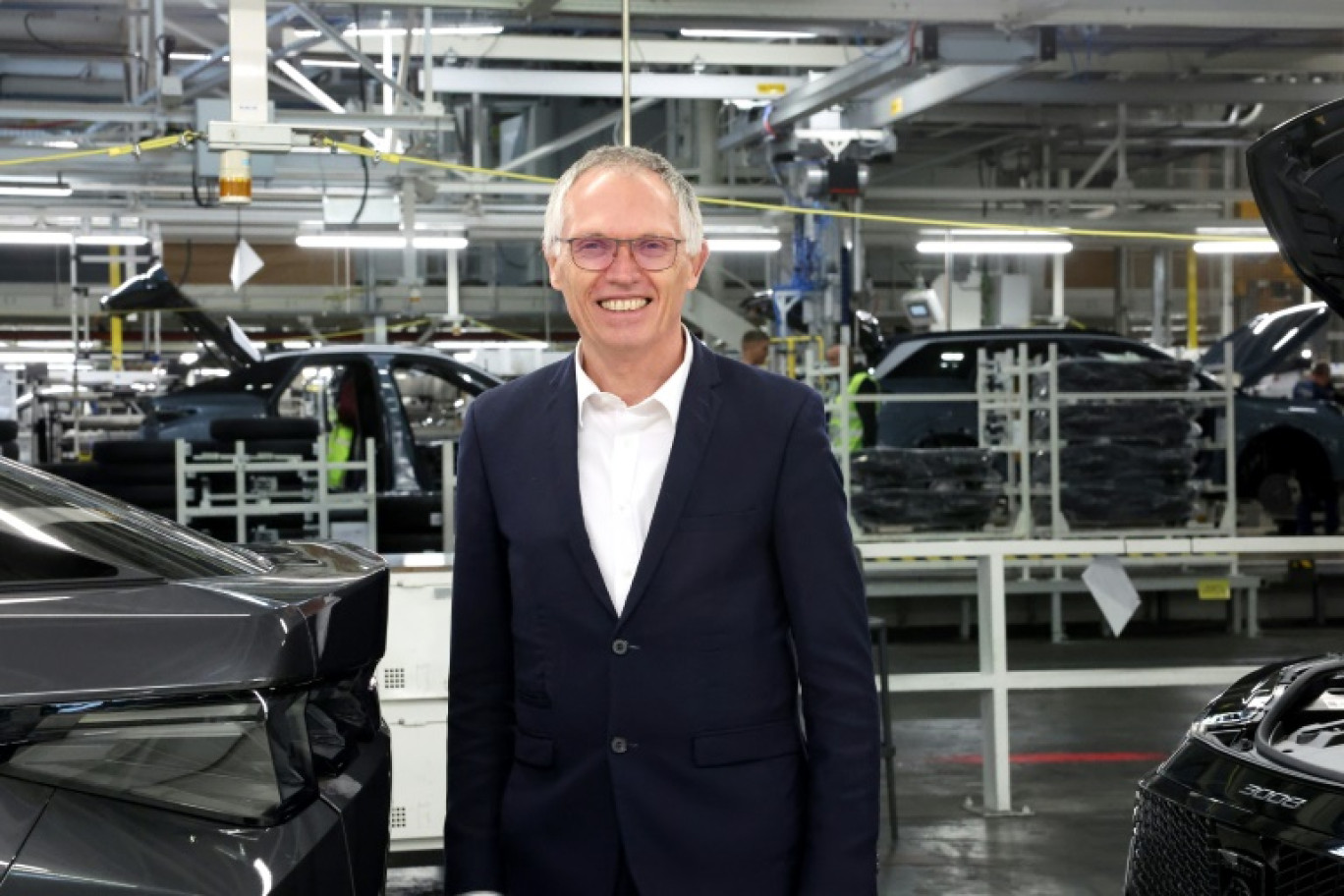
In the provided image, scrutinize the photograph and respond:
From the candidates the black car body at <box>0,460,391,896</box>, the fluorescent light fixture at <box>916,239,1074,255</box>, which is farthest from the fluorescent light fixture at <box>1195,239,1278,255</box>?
the black car body at <box>0,460,391,896</box>

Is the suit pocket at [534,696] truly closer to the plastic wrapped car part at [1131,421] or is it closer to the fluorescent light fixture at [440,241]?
the plastic wrapped car part at [1131,421]

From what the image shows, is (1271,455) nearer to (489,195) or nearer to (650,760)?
(489,195)

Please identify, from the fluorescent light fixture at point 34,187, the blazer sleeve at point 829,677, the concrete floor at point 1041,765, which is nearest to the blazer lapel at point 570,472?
the blazer sleeve at point 829,677

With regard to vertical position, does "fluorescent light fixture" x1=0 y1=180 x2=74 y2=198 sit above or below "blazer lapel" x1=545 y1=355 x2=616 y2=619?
above

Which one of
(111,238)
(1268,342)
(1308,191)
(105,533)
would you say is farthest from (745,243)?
(105,533)

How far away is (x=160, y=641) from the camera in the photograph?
6.12 ft

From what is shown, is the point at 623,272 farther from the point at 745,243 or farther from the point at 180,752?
the point at 745,243

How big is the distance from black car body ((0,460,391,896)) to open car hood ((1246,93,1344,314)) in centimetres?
217

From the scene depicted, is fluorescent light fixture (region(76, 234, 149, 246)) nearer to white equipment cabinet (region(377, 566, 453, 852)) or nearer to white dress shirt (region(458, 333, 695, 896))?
white equipment cabinet (region(377, 566, 453, 852))

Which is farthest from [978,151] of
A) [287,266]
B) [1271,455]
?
[287,266]

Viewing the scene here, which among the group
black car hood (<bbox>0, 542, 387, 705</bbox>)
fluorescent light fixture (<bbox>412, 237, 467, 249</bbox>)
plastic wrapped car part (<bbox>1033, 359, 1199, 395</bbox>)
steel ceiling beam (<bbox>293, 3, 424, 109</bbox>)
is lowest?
black car hood (<bbox>0, 542, 387, 705</bbox>)

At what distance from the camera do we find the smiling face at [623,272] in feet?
7.06

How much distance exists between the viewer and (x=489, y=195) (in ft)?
62.6

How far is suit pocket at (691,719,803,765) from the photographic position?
213 cm
